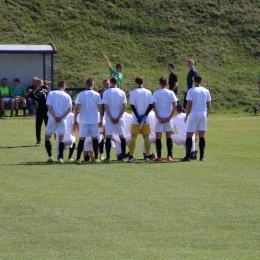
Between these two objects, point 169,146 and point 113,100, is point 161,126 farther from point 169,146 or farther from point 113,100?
point 113,100

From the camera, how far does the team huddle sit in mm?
17750

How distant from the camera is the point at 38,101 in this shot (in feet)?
70.9

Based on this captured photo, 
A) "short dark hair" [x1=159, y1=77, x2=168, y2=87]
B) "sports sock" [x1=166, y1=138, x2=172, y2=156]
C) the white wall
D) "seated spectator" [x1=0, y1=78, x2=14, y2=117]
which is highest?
the white wall

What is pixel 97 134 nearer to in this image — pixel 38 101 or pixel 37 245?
pixel 38 101

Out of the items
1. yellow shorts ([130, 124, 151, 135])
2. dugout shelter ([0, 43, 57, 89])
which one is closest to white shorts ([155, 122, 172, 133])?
yellow shorts ([130, 124, 151, 135])

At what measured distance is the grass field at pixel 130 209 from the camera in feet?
30.0

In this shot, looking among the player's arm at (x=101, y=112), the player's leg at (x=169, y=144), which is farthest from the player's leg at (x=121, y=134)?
the player's leg at (x=169, y=144)

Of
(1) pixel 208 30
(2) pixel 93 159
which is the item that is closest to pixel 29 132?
(2) pixel 93 159

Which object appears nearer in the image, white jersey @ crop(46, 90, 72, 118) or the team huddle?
the team huddle

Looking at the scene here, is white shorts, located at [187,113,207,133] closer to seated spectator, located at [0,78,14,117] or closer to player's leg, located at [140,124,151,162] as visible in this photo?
player's leg, located at [140,124,151,162]

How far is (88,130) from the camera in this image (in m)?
17.8

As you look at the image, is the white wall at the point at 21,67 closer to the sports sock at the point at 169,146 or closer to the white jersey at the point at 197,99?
the sports sock at the point at 169,146

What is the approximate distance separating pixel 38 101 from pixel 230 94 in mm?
20993

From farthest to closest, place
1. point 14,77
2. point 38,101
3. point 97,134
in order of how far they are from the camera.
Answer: point 14,77 < point 38,101 < point 97,134
